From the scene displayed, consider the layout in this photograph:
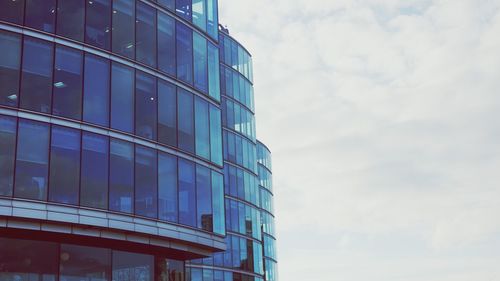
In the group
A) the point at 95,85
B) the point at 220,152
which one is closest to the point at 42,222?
the point at 95,85

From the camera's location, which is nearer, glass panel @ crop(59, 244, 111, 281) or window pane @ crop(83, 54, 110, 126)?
glass panel @ crop(59, 244, 111, 281)

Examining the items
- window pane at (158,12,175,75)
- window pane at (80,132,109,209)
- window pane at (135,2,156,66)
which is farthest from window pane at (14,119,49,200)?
window pane at (158,12,175,75)

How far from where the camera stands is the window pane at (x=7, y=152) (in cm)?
2291

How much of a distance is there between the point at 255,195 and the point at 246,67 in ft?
36.0

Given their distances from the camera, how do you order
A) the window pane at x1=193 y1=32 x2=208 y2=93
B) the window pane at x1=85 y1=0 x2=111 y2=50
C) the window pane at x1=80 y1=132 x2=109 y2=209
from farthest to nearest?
1. the window pane at x1=193 y1=32 x2=208 y2=93
2. the window pane at x1=85 y1=0 x2=111 y2=50
3. the window pane at x1=80 y1=132 x2=109 y2=209

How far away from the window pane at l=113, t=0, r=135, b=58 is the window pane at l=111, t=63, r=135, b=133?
0.80m

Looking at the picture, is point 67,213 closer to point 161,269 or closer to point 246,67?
point 161,269

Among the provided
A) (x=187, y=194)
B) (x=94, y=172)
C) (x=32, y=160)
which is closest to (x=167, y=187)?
(x=187, y=194)

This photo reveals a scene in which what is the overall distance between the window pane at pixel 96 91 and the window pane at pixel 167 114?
117 inches

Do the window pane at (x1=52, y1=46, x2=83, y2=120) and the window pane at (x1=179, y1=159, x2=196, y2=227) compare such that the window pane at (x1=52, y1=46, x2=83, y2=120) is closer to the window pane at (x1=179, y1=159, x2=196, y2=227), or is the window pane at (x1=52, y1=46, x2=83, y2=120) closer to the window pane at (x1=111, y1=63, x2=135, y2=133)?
the window pane at (x1=111, y1=63, x2=135, y2=133)

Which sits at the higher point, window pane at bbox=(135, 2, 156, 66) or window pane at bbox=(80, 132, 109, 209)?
window pane at bbox=(135, 2, 156, 66)

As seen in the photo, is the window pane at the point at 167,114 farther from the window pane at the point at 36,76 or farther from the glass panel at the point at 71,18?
the window pane at the point at 36,76

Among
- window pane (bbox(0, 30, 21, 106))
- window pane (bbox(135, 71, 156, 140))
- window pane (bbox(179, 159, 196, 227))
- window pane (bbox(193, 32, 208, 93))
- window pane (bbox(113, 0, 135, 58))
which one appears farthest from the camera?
window pane (bbox(193, 32, 208, 93))

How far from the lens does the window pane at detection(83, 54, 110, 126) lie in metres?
26.1
